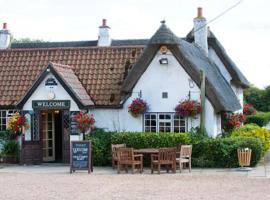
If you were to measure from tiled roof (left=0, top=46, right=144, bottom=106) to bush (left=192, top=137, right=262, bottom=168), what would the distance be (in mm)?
4748

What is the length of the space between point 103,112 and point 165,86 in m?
2.94

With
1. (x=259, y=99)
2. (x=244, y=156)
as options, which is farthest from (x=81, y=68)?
(x=259, y=99)

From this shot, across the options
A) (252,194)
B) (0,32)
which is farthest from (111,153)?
(0,32)

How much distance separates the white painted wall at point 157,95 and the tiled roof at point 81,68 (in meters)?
0.65

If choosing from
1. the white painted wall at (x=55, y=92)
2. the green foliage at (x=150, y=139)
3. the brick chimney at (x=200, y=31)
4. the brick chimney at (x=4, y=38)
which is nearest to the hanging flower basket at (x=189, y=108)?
the green foliage at (x=150, y=139)

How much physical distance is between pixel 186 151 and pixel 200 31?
10.4 m

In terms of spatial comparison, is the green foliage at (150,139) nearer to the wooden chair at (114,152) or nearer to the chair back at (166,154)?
the wooden chair at (114,152)

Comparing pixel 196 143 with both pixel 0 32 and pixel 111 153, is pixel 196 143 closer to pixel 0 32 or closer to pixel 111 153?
pixel 111 153

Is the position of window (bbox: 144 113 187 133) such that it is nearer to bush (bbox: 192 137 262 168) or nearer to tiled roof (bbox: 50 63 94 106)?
bush (bbox: 192 137 262 168)

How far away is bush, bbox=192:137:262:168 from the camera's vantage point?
23828 millimetres

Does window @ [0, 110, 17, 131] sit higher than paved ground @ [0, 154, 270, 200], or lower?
higher

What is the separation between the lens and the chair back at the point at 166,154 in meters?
22.7

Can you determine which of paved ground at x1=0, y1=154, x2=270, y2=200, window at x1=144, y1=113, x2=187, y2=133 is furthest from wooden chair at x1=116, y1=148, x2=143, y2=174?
window at x1=144, y1=113, x2=187, y2=133

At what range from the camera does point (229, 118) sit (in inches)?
1152
